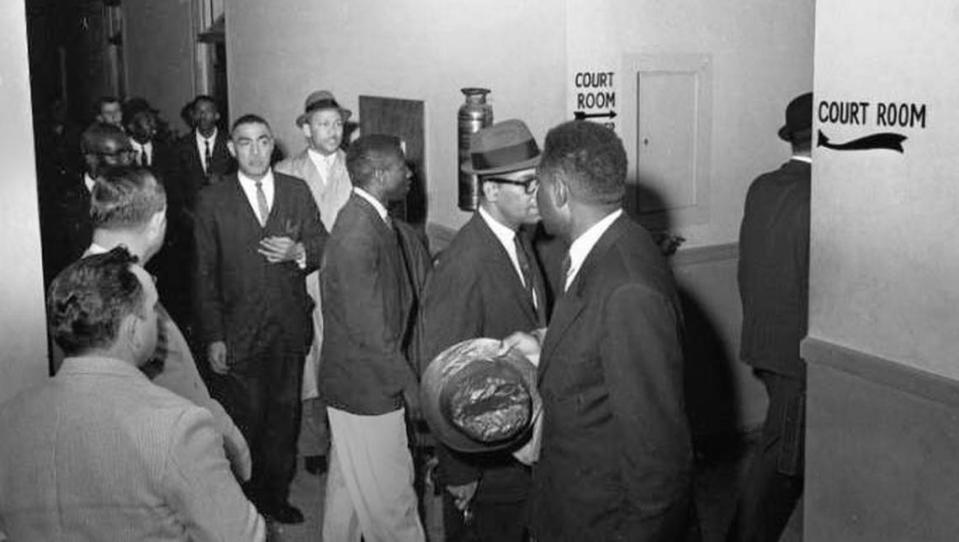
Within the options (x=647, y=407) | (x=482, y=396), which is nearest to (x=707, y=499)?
(x=482, y=396)

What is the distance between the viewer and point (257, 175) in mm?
6094

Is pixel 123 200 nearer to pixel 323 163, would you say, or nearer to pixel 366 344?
pixel 366 344

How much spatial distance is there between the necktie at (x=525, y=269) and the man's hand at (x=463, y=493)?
0.74m

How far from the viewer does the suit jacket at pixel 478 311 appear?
4.31 metres

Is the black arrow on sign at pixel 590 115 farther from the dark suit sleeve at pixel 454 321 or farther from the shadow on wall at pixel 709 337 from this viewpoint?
the dark suit sleeve at pixel 454 321

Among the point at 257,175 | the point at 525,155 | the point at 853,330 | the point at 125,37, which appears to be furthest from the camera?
the point at 125,37

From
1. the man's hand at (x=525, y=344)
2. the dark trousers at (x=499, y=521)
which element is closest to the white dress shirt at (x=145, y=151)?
the dark trousers at (x=499, y=521)

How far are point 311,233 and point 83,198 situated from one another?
1.23 metres

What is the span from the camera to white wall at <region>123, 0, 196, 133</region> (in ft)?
48.5

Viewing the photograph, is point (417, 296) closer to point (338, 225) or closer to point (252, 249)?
point (338, 225)

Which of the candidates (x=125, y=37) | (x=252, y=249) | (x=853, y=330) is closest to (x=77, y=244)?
(x=252, y=249)

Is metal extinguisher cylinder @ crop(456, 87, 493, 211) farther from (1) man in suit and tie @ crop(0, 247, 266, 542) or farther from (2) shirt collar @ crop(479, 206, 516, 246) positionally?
(1) man in suit and tie @ crop(0, 247, 266, 542)

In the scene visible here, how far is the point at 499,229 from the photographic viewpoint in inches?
176

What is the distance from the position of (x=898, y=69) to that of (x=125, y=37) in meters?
16.7
